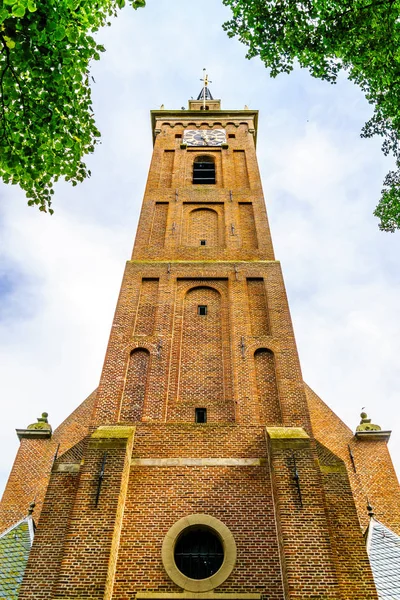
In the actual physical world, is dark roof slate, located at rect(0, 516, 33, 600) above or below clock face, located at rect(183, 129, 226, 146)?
below

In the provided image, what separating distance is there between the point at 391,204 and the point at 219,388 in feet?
19.9

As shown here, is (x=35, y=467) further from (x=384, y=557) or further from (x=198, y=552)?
(x=384, y=557)

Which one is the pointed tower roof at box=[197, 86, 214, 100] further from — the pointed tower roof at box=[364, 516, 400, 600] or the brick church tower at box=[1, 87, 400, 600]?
the pointed tower roof at box=[364, 516, 400, 600]

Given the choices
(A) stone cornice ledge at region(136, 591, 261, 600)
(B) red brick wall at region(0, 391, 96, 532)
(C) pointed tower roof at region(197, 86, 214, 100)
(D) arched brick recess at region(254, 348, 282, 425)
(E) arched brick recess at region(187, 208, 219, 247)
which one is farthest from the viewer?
(C) pointed tower roof at region(197, 86, 214, 100)

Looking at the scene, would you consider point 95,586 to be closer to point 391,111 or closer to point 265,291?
point 265,291

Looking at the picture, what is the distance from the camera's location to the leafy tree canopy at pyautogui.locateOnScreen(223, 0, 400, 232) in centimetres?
844

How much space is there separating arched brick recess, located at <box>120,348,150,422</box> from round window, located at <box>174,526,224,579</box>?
A: 2.64 m

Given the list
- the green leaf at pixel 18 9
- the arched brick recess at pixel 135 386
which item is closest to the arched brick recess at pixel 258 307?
the arched brick recess at pixel 135 386

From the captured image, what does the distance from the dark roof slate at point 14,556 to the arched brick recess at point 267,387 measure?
18.8ft

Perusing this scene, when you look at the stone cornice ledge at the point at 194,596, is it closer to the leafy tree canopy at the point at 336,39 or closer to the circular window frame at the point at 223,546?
the circular window frame at the point at 223,546

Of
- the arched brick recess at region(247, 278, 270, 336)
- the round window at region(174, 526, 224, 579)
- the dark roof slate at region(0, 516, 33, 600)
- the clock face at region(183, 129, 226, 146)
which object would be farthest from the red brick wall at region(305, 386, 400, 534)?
the clock face at region(183, 129, 226, 146)

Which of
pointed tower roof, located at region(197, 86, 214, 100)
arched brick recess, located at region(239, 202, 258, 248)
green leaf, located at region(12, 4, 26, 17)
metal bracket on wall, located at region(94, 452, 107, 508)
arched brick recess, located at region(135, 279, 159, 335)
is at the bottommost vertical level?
metal bracket on wall, located at region(94, 452, 107, 508)

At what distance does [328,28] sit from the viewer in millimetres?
9047

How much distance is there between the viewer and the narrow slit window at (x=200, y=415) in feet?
33.9
